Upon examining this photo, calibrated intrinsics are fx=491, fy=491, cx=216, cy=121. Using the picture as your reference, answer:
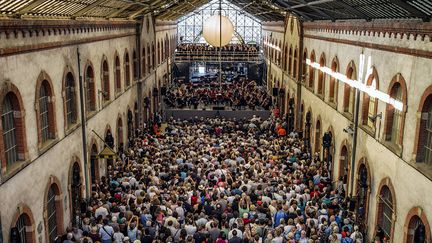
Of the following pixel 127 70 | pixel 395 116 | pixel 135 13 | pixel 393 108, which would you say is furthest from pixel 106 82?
pixel 395 116

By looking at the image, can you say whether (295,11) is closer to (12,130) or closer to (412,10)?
(412,10)

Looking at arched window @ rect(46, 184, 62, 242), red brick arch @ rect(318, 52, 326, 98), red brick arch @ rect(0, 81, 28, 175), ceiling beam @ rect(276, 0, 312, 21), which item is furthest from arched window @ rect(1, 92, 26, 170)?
ceiling beam @ rect(276, 0, 312, 21)

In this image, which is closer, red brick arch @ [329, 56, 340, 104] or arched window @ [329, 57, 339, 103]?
red brick arch @ [329, 56, 340, 104]

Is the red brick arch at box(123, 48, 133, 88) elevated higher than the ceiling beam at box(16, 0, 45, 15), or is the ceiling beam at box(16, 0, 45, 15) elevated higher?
the ceiling beam at box(16, 0, 45, 15)

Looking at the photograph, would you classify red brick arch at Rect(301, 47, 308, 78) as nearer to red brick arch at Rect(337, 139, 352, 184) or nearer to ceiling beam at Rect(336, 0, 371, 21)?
red brick arch at Rect(337, 139, 352, 184)

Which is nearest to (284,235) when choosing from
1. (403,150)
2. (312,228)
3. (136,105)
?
(312,228)

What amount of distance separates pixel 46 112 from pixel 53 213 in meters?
2.91

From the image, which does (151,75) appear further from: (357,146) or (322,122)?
(357,146)

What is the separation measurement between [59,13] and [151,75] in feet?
60.4

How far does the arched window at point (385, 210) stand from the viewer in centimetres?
1385

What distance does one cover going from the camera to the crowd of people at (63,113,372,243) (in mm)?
13188

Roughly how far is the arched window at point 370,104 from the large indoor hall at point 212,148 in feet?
0.12

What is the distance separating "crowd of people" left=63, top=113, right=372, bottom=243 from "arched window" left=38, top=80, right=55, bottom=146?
8.93 feet

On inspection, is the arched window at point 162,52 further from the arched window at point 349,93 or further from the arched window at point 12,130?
the arched window at point 12,130
